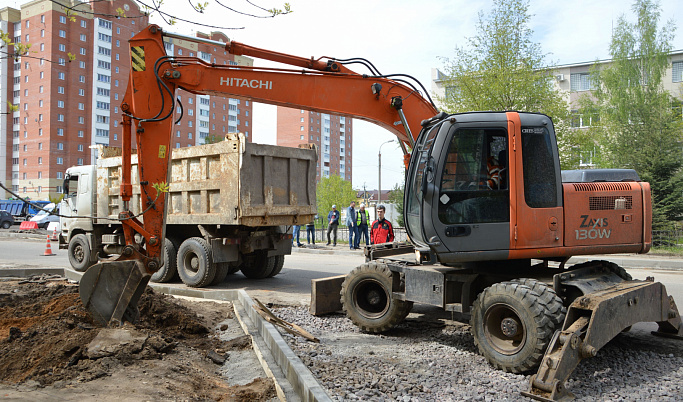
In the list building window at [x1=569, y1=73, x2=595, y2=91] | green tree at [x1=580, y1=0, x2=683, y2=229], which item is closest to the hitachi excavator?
green tree at [x1=580, y1=0, x2=683, y2=229]

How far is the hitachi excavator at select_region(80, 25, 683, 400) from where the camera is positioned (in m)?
4.71

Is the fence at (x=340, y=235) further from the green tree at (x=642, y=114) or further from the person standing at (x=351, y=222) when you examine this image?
the green tree at (x=642, y=114)

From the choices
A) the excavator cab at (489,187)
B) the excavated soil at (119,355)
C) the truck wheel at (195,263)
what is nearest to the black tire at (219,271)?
the truck wheel at (195,263)

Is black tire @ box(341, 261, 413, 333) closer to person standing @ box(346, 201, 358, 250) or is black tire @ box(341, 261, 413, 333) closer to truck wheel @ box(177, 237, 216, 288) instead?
truck wheel @ box(177, 237, 216, 288)

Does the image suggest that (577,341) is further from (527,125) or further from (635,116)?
(635,116)

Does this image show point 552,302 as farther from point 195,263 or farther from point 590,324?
point 195,263

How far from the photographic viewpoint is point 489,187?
5320 millimetres

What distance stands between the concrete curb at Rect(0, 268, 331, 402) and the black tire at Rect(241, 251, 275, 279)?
76.6 inches

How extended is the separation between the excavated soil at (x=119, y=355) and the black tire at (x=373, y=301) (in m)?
1.40

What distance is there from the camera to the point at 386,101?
667 centimetres

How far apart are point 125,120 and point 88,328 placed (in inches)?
98.3

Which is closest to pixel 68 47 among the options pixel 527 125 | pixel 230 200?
pixel 230 200

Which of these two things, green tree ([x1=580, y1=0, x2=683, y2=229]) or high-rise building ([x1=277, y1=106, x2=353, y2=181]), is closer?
green tree ([x1=580, y1=0, x2=683, y2=229])

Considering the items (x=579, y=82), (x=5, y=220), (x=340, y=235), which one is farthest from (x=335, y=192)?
(x=340, y=235)
